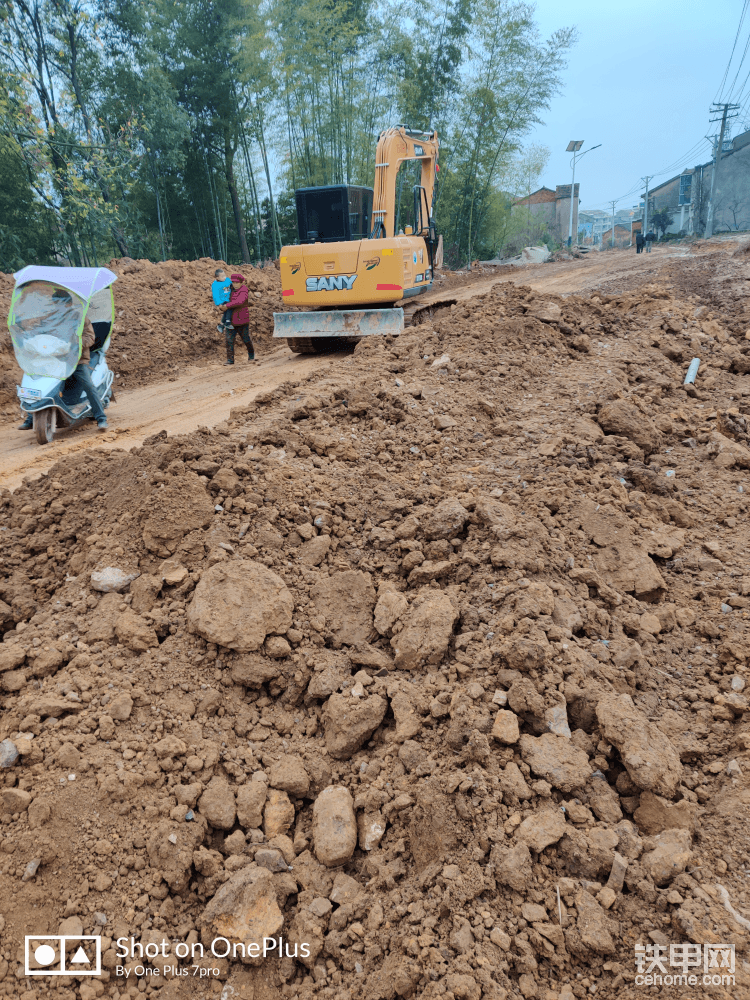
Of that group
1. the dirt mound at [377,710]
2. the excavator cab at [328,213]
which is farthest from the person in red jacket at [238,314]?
the dirt mound at [377,710]

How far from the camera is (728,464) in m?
4.65

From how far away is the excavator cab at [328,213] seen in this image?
33.0 ft

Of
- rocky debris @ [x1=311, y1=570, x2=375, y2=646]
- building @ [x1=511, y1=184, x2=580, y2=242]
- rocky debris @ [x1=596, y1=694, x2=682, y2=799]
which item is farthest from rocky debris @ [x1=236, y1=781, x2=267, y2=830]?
building @ [x1=511, y1=184, x2=580, y2=242]

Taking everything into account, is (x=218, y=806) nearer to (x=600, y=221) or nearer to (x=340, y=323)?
(x=340, y=323)

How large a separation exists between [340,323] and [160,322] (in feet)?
11.2

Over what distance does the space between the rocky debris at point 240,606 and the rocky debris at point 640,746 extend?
5.02 ft

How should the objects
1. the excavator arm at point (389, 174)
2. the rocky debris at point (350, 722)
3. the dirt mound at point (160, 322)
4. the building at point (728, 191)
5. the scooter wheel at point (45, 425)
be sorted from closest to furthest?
the rocky debris at point (350, 722) → the scooter wheel at point (45, 425) → the dirt mound at point (160, 322) → the excavator arm at point (389, 174) → the building at point (728, 191)

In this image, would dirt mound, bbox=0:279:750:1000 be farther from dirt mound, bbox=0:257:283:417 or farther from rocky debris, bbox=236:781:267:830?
dirt mound, bbox=0:257:283:417

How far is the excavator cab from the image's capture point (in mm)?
10055

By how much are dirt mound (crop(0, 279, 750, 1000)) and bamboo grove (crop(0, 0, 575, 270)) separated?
1214cm

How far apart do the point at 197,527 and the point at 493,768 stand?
2.02 metres

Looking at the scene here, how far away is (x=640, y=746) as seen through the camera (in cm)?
251

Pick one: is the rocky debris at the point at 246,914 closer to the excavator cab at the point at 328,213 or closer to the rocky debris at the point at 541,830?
the rocky debris at the point at 541,830

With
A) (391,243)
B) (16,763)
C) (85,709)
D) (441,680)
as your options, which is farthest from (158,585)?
(391,243)
